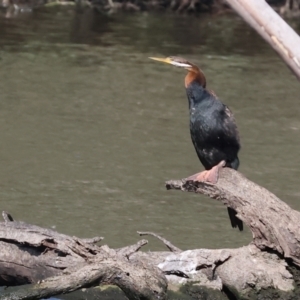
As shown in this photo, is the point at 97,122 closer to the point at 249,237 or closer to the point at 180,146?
the point at 180,146

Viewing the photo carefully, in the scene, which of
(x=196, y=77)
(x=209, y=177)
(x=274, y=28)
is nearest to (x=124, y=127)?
(x=196, y=77)

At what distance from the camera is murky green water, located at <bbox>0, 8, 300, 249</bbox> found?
4.80 meters

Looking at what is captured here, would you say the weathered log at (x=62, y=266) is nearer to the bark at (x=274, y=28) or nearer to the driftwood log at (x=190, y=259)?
the driftwood log at (x=190, y=259)

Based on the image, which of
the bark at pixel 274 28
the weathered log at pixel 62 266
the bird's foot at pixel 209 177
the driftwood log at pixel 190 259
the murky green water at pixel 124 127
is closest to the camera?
the bark at pixel 274 28

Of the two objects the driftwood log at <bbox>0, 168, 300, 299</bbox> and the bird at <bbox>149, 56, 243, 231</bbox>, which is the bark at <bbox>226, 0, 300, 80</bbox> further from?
the bird at <bbox>149, 56, 243, 231</bbox>

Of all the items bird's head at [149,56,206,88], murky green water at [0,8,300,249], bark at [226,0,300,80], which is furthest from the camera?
murky green water at [0,8,300,249]

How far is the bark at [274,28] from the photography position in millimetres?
2146

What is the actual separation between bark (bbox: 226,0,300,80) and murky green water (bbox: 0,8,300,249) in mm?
2281

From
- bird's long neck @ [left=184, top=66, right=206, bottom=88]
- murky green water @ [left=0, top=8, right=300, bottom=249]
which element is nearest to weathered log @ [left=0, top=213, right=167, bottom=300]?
bird's long neck @ [left=184, top=66, right=206, bottom=88]

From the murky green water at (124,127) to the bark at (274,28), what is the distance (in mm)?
2281

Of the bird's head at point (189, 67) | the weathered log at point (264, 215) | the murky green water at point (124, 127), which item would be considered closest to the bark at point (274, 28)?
the weathered log at point (264, 215)

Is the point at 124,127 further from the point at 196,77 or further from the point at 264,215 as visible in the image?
the point at 264,215

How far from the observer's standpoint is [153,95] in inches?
300

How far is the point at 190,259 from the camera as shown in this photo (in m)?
3.36
